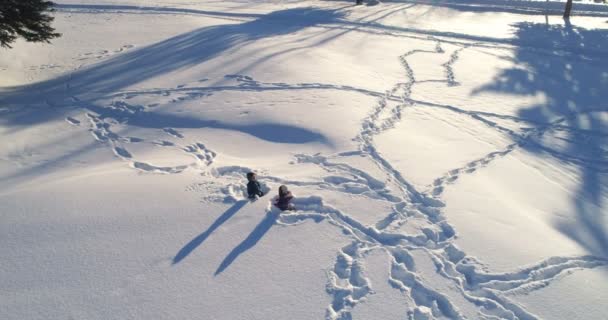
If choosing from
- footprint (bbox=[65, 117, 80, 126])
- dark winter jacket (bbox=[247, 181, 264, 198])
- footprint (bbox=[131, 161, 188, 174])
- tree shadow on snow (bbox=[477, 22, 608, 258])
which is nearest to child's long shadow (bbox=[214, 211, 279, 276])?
dark winter jacket (bbox=[247, 181, 264, 198])

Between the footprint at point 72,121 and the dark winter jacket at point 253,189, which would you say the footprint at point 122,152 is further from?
the dark winter jacket at point 253,189

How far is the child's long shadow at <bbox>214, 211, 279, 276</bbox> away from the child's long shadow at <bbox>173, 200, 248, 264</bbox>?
1.41 ft

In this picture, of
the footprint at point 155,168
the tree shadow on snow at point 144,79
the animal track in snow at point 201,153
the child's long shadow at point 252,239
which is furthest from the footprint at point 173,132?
the child's long shadow at point 252,239

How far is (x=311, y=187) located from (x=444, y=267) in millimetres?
2247

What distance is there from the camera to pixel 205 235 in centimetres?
507

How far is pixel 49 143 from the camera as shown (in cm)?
746

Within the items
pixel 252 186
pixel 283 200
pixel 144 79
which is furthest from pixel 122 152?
pixel 144 79

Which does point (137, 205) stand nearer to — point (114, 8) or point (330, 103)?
point (330, 103)

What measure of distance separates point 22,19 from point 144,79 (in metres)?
2.78

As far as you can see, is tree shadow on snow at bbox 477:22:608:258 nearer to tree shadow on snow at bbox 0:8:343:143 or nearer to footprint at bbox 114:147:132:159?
tree shadow on snow at bbox 0:8:343:143

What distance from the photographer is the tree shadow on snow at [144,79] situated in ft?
27.1

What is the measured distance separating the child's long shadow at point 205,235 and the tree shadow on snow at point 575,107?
14.3 ft

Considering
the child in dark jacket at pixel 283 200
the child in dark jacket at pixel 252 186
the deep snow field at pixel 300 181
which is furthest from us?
the child in dark jacket at pixel 252 186

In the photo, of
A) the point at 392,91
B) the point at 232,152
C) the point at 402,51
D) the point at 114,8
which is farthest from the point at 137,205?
the point at 114,8
